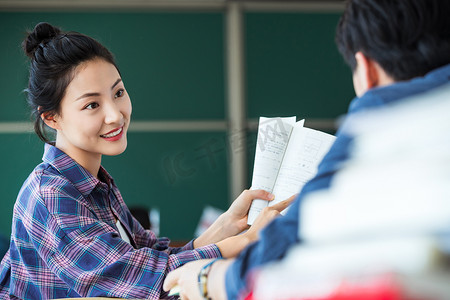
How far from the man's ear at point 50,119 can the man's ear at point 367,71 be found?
881mm

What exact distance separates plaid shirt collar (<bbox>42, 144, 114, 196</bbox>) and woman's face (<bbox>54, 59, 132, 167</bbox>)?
2.1 inches

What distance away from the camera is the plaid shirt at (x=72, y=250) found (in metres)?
1.17

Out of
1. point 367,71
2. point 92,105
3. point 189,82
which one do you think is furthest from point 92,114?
point 189,82

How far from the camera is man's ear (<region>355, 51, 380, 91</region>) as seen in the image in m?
0.87

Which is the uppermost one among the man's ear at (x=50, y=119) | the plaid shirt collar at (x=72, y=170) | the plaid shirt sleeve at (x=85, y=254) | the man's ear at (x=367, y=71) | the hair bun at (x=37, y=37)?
the hair bun at (x=37, y=37)

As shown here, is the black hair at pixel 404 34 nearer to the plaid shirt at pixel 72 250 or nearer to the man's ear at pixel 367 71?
the man's ear at pixel 367 71

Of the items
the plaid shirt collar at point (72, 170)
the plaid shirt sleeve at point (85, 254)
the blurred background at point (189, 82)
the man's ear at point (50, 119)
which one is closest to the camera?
the plaid shirt sleeve at point (85, 254)

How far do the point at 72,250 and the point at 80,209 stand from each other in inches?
3.9

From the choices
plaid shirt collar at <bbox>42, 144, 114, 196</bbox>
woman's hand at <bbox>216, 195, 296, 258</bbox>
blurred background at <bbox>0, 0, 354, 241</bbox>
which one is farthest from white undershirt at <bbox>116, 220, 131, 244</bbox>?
blurred background at <bbox>0, 0, 354, 241</bbox>

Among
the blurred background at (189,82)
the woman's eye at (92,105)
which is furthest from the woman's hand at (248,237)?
the blurred background at (189,82)

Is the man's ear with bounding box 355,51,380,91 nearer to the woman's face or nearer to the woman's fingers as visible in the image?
the woman's fingers

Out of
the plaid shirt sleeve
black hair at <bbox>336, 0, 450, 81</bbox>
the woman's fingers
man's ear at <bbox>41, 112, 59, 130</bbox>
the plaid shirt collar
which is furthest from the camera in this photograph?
man's ear at <bbox>41, 112, 59, 130</bbox>

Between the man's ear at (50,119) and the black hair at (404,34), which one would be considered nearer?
the black hair at (404,34)

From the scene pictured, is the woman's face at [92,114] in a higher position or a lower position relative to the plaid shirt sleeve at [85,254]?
higher
